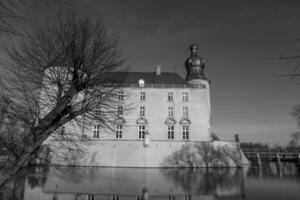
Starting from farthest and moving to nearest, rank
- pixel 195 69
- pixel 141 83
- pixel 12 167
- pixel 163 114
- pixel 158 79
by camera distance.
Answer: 1. pixel 195 69
2. pixel 158 79
3. pixel 141 83
4. pixel 163 114
5. pixel 12 167

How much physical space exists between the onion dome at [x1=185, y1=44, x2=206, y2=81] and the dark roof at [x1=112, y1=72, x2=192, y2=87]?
1754 millimetres

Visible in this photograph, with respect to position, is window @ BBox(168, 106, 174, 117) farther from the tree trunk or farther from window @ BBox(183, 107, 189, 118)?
the tree trunk

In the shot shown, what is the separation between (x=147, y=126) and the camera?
1024 inches

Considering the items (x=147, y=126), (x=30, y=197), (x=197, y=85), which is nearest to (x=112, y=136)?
(x=147, y=126)

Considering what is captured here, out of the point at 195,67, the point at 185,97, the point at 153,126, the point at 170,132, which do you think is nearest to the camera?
the point at 170,132

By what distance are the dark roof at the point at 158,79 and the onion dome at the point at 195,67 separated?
69.0 inches

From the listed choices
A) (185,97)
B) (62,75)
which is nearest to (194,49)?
(185,97)

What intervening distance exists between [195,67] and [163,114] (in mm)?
9500

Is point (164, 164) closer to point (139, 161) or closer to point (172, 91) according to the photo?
point (139, 161)

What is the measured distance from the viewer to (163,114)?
1043 inches

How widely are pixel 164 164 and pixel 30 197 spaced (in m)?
16.8

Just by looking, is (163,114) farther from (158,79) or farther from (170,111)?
(158,79)

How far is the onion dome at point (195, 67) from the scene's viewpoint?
29648 millimetres

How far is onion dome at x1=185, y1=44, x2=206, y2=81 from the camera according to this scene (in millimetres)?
29648
